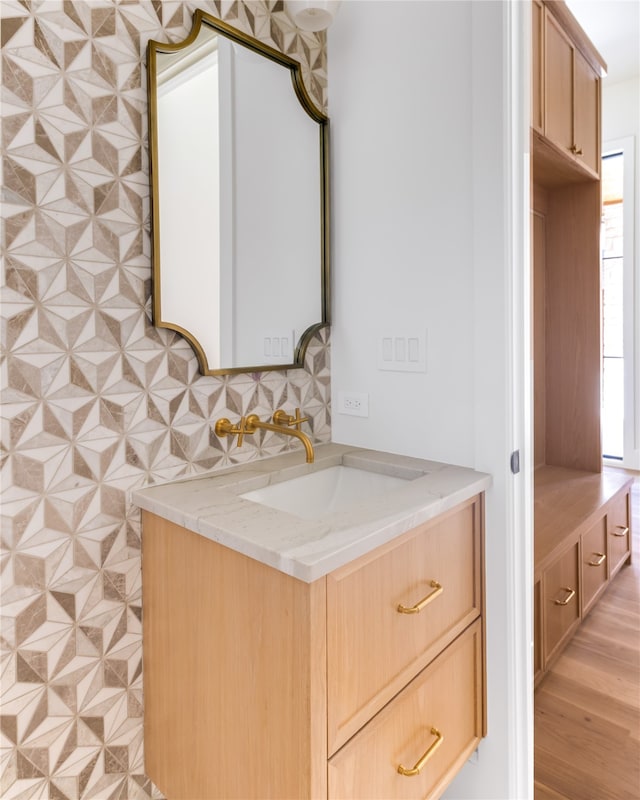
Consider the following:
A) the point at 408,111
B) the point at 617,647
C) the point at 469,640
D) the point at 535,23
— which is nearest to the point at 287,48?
the point at 408,111

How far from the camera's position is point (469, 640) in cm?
133

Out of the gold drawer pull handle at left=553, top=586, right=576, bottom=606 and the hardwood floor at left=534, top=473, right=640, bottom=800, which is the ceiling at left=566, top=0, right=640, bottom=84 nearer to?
the gold drawer pull handle at left=553, top=586, right=576, bottom=606

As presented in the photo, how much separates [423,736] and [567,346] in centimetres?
238

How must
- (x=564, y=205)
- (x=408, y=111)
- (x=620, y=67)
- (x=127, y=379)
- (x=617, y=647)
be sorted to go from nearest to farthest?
(x=127, y=379) < (x=408, y=111) < (x=617, y=647) < (x=564, y=205) < (x=620, y=67)

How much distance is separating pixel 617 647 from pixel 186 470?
1.86 meters

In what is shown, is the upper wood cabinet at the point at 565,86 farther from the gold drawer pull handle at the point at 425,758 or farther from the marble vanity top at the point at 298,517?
the gold drawer pull handle at the point at 425,758

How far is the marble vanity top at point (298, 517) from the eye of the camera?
3.01ft

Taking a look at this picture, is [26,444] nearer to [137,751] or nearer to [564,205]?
[137,751]

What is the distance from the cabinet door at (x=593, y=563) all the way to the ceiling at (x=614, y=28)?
2.78 metres

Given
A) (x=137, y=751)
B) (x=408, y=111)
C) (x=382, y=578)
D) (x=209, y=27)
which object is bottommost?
(x=137, y=751)

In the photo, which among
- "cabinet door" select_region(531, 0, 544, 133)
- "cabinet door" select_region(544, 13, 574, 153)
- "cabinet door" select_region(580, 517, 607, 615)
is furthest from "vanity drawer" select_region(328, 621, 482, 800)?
"cabinet door" select_region(544, 13, 574, 153)

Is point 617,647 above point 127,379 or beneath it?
beneath

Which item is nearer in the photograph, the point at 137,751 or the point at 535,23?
the point at 137,751

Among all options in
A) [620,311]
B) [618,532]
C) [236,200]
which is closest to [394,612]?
[236,200]
